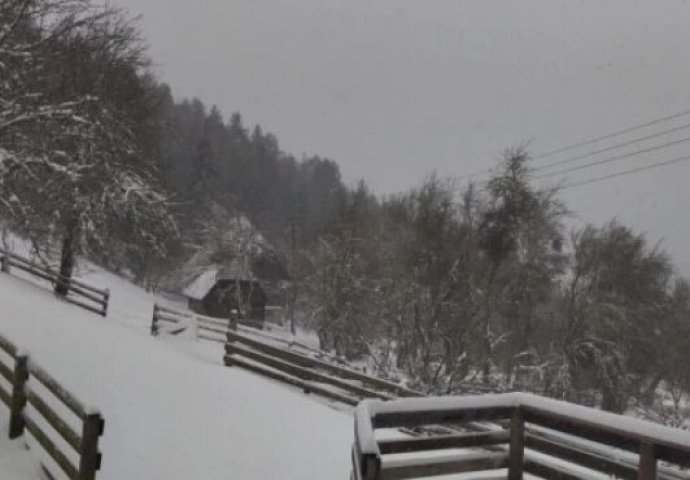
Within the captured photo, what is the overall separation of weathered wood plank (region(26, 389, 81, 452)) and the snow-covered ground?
0.31 m

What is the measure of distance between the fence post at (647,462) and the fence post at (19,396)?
18.8 ft

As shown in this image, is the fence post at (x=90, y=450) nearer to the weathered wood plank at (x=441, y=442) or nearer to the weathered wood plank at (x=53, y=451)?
the weathered wood plank at (x=53, y=451)

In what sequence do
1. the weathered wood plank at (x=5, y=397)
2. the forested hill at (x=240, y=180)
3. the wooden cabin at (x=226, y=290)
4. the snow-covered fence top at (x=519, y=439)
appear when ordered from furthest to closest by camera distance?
the forested hill at (x=240, y=180) < the wooden cabin at (x=226, y=290) < the weathered wood plank at (x=5, y=397) < the snow-covered fence top at (x=519, y=439)

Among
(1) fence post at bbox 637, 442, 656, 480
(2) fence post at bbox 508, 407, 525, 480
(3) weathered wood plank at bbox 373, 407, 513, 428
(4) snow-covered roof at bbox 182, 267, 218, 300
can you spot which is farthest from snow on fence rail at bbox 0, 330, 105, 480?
(4) snow-covered roof at bbox 182, 267, 218, 300

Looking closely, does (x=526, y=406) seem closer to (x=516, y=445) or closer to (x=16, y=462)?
(x=516, y=445)

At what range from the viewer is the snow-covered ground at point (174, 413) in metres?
→ 7.20

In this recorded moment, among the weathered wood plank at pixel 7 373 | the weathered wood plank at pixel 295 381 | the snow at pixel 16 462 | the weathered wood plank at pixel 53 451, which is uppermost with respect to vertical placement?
the weathered wood plank at pixel 7 373

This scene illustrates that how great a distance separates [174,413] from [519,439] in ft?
18.8

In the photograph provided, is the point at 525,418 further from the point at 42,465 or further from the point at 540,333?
the point at 540,333

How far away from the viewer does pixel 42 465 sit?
229 inches

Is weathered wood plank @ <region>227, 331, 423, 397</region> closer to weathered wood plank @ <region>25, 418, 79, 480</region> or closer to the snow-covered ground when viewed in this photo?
the snow-covered ground

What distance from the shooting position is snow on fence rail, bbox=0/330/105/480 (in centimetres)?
486

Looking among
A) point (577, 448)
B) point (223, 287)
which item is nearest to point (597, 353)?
point (577, 448)

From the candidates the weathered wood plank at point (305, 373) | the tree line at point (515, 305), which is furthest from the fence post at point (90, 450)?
the tree line at point (515, 305)
